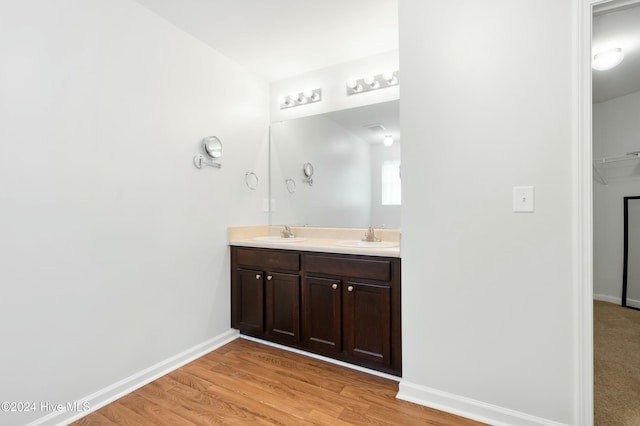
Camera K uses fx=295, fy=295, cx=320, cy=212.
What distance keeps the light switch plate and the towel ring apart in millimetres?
2098

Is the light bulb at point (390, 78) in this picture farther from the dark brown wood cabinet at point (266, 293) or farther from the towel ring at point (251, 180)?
the dark brown wood cabinet at point (266, 293)

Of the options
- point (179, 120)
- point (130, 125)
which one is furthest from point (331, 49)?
point (130, 125)

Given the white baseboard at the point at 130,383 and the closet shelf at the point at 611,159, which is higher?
the closet shelf at the point at 611,159

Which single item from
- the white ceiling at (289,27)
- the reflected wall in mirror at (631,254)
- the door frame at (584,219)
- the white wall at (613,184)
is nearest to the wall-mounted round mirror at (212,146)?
the white ceiling at (289,27)

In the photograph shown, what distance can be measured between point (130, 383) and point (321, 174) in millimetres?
2063

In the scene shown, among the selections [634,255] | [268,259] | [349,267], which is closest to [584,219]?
[349,267]

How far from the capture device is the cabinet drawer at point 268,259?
2254mm

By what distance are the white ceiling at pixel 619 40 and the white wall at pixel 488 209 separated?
0.77 feet

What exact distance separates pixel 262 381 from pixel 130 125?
183 cm

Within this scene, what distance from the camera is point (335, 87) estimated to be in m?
2.66

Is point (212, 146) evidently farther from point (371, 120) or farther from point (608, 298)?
point (608, 298)

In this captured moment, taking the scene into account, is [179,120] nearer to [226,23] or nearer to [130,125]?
[130,125]

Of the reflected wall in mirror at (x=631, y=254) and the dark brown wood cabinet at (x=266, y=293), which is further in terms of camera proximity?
the reflected wall in mirror at (x=631, y=254)

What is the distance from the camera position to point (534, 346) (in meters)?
1.43
